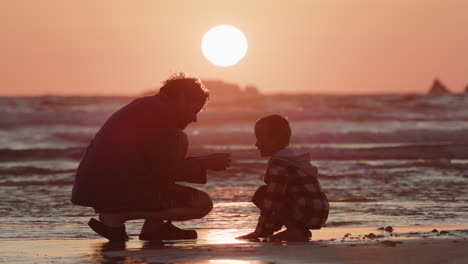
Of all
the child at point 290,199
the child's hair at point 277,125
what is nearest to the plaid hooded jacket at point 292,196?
the child at point 290,199

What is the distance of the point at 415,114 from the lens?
1371 inches

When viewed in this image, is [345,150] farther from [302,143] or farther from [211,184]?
[211,184]

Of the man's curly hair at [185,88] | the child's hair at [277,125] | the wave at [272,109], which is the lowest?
the child's hair at [277,125]

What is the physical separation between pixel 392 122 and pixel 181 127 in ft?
79.3

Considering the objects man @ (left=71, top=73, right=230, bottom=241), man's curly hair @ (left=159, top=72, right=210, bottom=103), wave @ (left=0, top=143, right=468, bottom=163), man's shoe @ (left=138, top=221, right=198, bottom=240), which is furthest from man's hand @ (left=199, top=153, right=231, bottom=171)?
wave @ (left=0, top=143, right=468, bottom=163)

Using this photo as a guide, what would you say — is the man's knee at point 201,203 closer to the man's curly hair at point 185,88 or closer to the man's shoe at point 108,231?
the man's shoe at point 108,231

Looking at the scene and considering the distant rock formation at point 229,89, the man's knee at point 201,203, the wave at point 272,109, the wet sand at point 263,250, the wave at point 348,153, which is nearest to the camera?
the wet sand at point 263,250

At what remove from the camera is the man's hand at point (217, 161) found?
6094 mm

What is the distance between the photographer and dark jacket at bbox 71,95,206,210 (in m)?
6.04

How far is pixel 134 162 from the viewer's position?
6047 mm

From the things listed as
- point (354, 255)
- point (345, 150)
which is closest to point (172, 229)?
point (354, 255)

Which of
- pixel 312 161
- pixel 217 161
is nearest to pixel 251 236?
Result: pixel 217 161

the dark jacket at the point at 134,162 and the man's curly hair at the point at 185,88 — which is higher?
the man's curly hair at the point at 185,88

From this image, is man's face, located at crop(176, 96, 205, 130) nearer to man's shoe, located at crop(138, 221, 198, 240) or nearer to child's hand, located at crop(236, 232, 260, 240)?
man's shoe, located at crop(138, 221, 198, 240)
